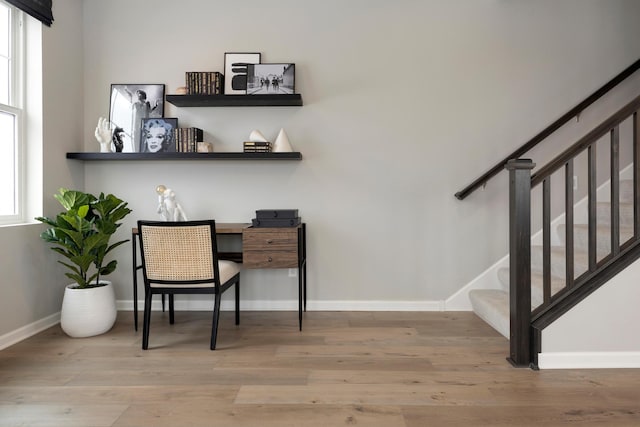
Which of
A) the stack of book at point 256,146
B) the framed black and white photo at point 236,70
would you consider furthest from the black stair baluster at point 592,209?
the framed black and white photo at point 236,70

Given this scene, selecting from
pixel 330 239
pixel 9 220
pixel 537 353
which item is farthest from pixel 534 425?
pixel 9 220

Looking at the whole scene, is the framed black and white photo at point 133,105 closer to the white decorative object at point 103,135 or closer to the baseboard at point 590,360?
the white decorative object at point 103,135

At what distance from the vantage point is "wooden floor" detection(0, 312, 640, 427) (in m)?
1.75

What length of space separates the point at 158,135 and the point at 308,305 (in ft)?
5.98

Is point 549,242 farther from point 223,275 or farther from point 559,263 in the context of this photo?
point 223,275

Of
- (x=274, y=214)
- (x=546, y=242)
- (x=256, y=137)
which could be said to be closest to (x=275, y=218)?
(x=274, y=214)

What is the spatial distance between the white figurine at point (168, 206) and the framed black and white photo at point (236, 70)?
923 millimetres

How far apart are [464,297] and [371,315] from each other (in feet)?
2.57

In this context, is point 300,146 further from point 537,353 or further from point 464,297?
point 537,353

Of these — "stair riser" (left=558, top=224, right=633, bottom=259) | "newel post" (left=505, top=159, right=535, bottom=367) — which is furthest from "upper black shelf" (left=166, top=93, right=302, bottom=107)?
"stair riser" (left=558, top=224, right=633, bottom=259)

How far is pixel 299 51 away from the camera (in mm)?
3412

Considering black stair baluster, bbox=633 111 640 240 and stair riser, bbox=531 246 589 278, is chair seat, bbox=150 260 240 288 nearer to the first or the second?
stair riser, bbox=531 246 589 278

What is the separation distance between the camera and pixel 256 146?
3.21 meters

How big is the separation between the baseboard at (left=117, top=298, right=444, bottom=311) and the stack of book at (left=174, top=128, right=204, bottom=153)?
1.24 meters
